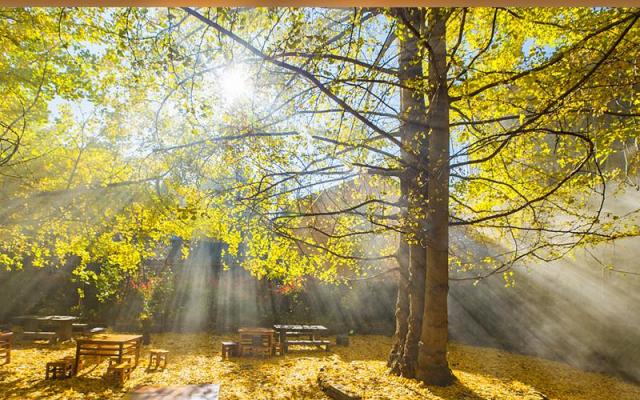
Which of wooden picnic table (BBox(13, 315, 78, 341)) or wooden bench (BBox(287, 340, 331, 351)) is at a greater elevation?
wooden picnic table (BBox(13, 315, 78, 341))

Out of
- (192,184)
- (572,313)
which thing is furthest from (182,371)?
(572,313)

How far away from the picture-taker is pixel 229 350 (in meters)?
12.0

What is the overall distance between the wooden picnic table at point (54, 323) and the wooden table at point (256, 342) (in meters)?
6.22

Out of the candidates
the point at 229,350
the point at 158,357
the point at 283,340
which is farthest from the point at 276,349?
the point at 158,357

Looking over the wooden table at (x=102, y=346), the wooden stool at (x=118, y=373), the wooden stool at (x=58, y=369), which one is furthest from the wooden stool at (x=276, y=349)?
the wooden stool at (x=58, y=369)

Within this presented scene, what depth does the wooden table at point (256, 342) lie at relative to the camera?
40.3ft

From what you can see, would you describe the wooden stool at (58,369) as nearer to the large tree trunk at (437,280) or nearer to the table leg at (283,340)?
the table leg at (283,340)

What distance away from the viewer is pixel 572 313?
13.6 metres

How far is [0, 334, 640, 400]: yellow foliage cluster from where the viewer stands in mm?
7719

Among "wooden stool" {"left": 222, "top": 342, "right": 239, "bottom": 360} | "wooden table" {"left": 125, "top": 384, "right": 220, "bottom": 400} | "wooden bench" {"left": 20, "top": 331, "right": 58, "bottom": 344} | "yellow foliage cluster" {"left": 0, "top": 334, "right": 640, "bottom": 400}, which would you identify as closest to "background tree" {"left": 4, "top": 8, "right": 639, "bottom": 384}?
"yellow foliage cluster" {"left": 0, "top": 334, "right": 640, "bottom": 400}

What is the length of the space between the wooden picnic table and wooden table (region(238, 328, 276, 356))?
6224 millimetres

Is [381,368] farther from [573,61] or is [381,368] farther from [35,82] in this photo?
[35,82]

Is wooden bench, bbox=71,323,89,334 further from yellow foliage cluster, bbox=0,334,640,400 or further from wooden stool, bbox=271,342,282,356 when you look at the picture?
wooden stool, bbox=271,342,282,356

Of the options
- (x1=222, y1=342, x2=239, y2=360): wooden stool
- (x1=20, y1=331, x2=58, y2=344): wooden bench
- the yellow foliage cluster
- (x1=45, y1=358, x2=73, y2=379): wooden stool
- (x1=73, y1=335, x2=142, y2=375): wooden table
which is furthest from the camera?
(x1=20, y1=331, x2=58, y2=344): wooden bench
